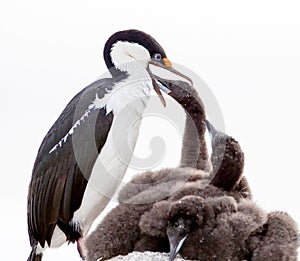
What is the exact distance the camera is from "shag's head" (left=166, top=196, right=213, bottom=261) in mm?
5371

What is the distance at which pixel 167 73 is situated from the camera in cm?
646

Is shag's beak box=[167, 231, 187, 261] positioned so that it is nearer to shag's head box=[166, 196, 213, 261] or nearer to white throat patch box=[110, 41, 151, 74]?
shag's head box=[166, 196, 213, 261]

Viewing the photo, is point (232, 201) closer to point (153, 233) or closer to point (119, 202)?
point (153, 233)

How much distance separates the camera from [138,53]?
6512 millimetres

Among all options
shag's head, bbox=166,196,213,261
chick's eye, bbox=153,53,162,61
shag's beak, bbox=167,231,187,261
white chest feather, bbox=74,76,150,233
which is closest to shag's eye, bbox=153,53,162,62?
chick's eye, bbox=153,53,162,61

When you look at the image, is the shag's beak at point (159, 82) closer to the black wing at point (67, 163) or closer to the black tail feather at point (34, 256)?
the black wing at point (67, 163)

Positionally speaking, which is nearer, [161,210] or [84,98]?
[161,210]

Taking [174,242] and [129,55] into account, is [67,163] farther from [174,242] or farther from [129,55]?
[174,242]

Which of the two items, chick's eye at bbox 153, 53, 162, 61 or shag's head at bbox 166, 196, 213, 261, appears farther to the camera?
chick's eye at bbox 153, 53, 162, 61

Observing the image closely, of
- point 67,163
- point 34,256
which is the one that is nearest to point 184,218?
point 67,163

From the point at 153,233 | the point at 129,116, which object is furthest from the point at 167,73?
the point at 153,233

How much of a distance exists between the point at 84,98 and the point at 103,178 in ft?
1.96

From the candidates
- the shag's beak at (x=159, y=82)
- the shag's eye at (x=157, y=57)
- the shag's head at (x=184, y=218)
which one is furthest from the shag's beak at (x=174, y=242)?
the shag's eye at (x=157, y=57)

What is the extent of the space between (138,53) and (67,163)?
3.10 ft
